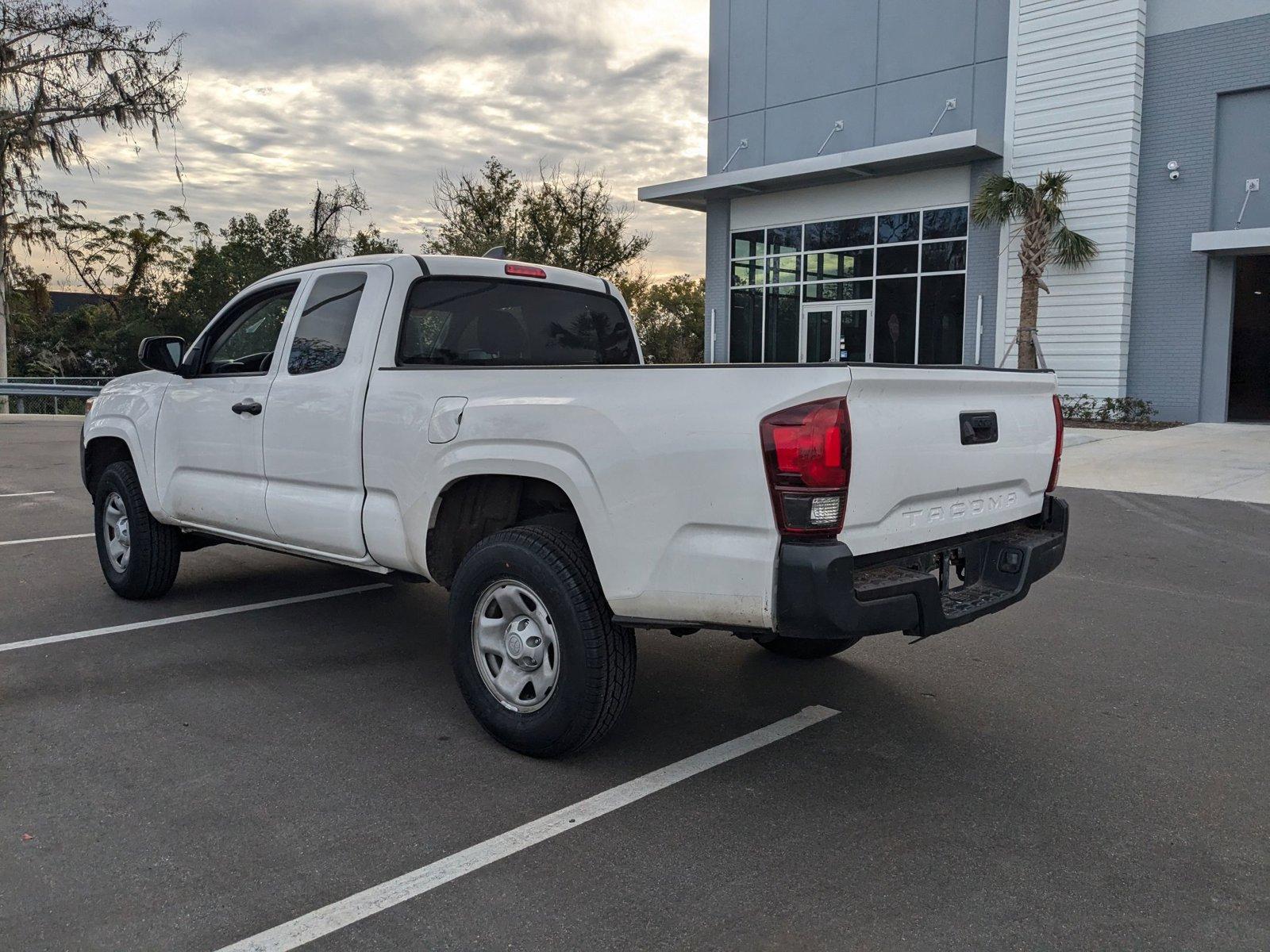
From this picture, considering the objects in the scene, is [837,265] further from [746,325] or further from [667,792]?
[667,792]

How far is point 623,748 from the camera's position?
3979mm

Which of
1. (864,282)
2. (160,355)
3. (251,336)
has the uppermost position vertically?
(864,282)

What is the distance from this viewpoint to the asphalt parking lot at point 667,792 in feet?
9.11

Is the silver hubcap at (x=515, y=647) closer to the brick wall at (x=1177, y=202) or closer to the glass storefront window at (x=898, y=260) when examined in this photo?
the brick wall at (x=1177, y=202)

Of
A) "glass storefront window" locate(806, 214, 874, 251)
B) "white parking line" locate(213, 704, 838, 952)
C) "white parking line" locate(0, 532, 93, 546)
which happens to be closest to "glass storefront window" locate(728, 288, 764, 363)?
"glass storefront window" locate(806, 214, 874, 251)

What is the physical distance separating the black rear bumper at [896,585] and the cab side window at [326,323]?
2.56 m

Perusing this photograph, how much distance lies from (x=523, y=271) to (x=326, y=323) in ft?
3.33

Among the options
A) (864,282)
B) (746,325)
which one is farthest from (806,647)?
(746,325)

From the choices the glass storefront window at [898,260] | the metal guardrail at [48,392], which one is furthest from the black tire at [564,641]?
the glass storefront window at [898,260]

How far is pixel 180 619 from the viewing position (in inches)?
230

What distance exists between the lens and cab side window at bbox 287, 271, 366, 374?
4.79m

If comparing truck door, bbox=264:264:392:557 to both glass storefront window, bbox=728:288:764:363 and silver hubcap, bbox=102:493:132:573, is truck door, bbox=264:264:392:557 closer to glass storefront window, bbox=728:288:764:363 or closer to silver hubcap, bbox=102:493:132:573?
silver hubcap, bbox=102:493:132:573

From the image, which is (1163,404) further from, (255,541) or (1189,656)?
(255,541)

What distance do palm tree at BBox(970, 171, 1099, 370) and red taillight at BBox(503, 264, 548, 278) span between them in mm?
17291
